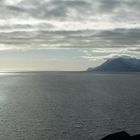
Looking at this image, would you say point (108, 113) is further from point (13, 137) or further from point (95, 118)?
point (13, 137)

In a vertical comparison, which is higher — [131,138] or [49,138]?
[131,138]

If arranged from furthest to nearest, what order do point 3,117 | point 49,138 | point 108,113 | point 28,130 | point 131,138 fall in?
point 108,113, point 3,117, point 28,130, point 49,138, point 131,138

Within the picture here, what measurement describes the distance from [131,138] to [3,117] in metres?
56.6

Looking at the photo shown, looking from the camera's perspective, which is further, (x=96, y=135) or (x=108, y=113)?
(x=108, y=113)

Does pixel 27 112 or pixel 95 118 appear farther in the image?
pixel 27 112

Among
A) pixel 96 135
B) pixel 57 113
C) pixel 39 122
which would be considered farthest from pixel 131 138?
pixel 57 113

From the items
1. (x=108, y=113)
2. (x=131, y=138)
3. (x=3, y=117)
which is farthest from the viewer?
(x=108, y=113)

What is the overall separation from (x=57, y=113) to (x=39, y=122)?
60.4 feet

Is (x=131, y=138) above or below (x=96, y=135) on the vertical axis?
above

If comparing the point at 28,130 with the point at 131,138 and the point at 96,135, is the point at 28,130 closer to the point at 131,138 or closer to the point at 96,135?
the point at 96,135

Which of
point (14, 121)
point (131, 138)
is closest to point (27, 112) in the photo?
point (14, 121)

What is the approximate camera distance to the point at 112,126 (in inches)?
3187

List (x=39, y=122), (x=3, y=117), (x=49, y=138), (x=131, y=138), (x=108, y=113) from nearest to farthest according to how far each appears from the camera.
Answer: (x=131, y=138) < (x=49, y=138) < (x=39, y=122) < (x=3, y=117) < (x=108, y=113)

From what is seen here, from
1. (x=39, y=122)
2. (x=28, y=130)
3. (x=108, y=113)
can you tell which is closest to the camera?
(x=28, y=130)
